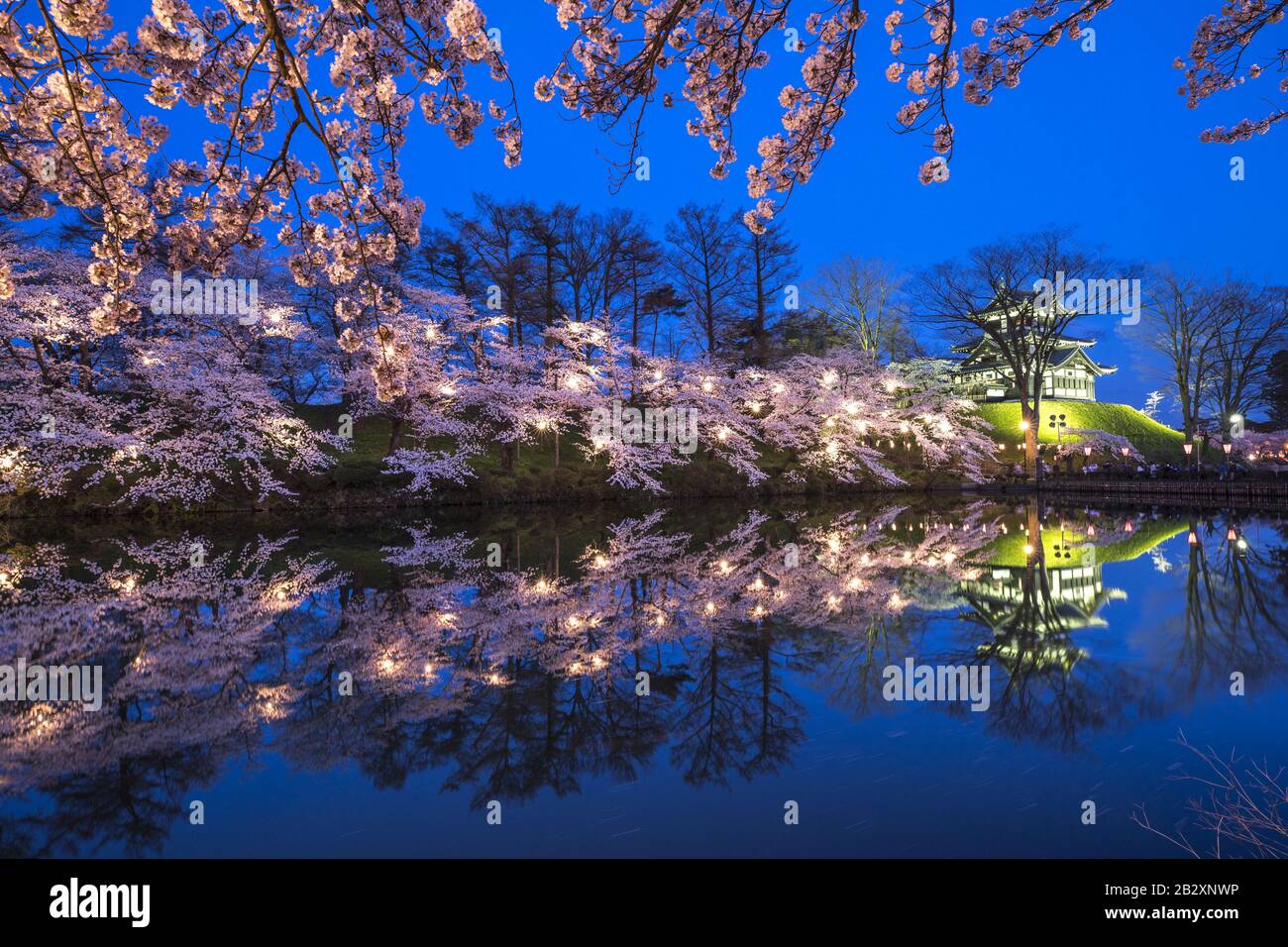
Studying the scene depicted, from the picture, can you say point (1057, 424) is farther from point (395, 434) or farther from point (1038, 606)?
point (1038, 606)

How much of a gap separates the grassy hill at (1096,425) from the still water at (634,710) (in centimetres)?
4206

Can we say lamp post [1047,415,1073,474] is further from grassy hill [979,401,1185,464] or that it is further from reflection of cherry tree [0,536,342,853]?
reflection of cherry tree [0,536,342,853]

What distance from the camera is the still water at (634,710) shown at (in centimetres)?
338

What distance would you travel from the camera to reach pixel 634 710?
488 centimetres

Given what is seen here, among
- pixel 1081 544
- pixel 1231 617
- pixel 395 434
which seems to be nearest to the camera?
pixel 1231 617

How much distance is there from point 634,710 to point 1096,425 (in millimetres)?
57085

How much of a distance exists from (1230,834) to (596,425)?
82.6 ft

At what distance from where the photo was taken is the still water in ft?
11.1

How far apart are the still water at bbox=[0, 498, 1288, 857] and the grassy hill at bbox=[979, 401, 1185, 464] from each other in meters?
42.1

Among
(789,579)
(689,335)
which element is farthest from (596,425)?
(789,579)

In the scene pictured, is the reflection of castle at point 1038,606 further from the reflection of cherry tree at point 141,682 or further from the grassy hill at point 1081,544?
the reflection of cherry tree at point 141,682

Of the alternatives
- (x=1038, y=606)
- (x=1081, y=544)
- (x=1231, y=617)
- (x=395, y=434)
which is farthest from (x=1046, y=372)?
(x=1038, y=606)

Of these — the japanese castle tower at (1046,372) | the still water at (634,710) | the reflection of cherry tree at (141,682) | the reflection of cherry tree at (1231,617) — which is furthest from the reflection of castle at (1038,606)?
the japanese castle tower at (1046,372)
